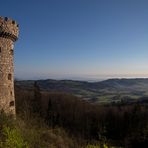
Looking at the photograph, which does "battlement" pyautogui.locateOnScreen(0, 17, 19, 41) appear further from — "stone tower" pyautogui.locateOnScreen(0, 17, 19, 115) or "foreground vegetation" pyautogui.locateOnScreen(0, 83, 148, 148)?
"foreground vegetation" pyautogui.locateOnScreen(0, 83, 148, 148)

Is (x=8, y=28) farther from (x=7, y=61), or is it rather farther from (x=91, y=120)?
(x=91, y=120)

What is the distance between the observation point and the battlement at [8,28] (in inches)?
692

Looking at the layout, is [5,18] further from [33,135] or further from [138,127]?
[138,127]

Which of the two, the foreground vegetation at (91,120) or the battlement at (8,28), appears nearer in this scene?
the battlement at (8,28)

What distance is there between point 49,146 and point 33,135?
4.43 ft

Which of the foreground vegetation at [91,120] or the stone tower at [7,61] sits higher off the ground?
the stone tower at [7,61]

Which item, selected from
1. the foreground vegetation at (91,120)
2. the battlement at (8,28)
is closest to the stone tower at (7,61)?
the battlement at (8,28)

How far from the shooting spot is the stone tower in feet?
58.2

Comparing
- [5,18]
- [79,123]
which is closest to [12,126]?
[5,18]

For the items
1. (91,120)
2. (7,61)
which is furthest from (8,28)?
(91,120)

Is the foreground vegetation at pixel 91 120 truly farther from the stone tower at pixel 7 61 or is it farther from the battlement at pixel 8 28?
the battlement at pixel 8 28

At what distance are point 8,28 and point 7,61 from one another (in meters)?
2.27

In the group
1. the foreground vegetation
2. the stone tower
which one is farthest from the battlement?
the foreground vegetation

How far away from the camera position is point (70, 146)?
22.9 meters
